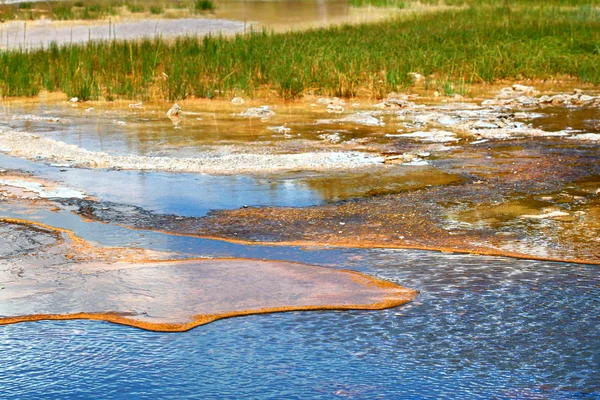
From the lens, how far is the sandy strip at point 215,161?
8.80 m

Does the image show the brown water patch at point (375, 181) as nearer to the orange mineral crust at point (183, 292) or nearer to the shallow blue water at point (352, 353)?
the orange mineral crust at point (183, 292)

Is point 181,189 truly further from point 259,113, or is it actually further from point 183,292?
point 259,113

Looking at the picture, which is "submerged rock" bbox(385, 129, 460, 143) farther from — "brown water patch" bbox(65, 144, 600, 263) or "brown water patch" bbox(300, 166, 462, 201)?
"brown water patch" bbox(65, 144, 600, 263)

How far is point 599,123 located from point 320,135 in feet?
12.3

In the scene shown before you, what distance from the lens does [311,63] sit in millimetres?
14617

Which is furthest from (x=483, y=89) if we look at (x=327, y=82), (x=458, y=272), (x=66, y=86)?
(x=458, y=272)

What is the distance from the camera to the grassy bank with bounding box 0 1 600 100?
14172 mm

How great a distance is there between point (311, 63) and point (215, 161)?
5914mm

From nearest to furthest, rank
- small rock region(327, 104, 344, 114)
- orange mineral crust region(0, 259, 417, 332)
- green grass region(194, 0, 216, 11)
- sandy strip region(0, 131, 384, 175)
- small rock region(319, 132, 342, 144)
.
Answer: orange mineral crust region(0, 259, 417, 332) < sandy strip region(0, 131, 384, 175) < small rock region(319, 132, 342, 144) < small rock region(327, 104, 344, 114) < green grass region(194, 0, 216, 11)

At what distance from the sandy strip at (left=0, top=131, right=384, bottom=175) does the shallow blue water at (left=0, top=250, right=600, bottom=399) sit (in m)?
4.02

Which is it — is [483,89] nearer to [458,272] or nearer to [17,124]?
[17,124]

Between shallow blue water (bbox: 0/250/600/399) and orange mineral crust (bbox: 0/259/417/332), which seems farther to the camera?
orange mineral crust (bbox: 0/259/417/332)

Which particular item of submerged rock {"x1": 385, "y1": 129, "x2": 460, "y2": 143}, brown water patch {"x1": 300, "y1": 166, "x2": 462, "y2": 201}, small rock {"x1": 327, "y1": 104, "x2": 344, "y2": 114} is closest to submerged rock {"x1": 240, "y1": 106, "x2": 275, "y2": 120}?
small rock {"x1": 327, "y1": 104, "x2": 344, "y2": 114}

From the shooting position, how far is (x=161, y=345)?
4.18 metres
